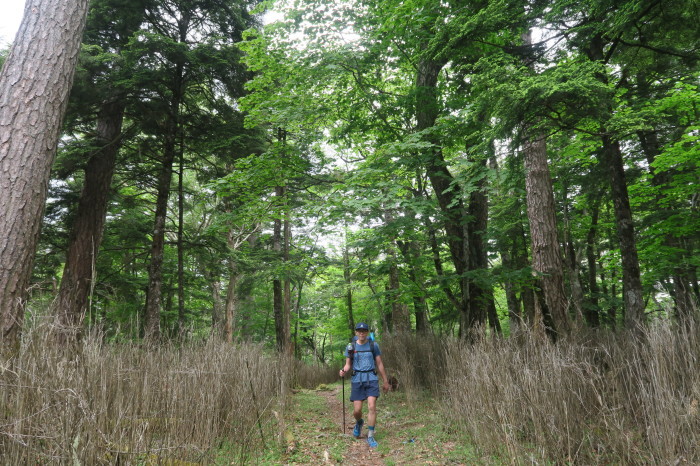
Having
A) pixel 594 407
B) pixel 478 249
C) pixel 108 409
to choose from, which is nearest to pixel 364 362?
pixel 594 407

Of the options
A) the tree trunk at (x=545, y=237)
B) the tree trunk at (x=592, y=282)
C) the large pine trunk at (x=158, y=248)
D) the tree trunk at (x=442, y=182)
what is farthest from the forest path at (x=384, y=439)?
the tree trunk at (x=592, y=282)

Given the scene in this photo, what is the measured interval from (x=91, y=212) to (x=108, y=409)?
6.42 m

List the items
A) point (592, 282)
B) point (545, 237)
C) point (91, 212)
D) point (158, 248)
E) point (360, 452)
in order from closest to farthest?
point (360, 452)
point (545, 237)
point (91, 212)
point (158, 248)
point (592, 282)

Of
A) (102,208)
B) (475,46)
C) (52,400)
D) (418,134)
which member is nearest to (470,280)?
(418,134)

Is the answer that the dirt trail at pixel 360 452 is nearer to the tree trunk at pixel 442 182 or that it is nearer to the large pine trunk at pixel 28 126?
the tree trunk at pixel 442 182

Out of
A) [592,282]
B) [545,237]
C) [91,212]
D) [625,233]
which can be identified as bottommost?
[592,282]

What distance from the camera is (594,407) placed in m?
3.12

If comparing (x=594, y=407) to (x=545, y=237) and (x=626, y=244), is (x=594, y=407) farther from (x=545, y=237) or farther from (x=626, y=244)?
(x=545, y=237)

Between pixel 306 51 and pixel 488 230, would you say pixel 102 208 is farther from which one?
pixel 488 230

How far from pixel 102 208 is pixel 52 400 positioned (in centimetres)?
660

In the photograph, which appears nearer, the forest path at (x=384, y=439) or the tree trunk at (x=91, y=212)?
the forest path at (x=384, y=439)

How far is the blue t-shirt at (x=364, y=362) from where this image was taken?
5.34 metres

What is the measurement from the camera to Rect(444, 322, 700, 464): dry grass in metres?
2.35

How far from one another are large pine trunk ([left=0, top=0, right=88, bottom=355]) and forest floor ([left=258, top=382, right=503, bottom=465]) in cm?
315
